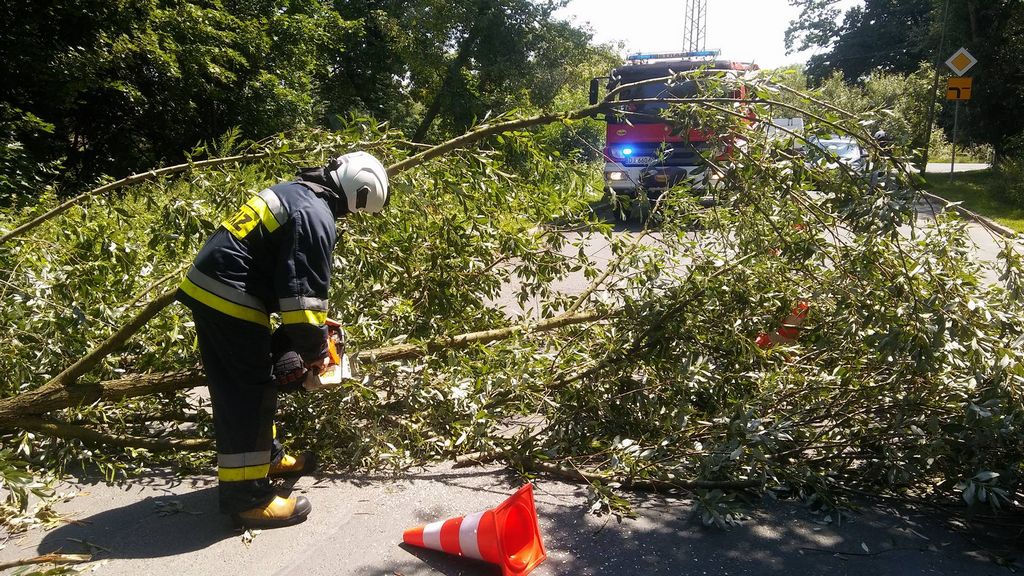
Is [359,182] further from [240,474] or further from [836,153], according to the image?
[836,153]

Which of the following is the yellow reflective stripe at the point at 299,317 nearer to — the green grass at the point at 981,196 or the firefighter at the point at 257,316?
the firefighter at the point at 257,316

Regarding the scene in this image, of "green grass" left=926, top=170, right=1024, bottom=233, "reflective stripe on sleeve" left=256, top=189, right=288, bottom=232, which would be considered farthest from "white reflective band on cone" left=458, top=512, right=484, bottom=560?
"green grass" left=926, top=170, right=1024, bottom=233

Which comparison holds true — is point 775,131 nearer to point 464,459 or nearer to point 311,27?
point 464,459

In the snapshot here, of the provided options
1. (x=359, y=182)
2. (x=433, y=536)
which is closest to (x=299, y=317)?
(x=359, y=182)

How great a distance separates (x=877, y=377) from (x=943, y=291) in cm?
55

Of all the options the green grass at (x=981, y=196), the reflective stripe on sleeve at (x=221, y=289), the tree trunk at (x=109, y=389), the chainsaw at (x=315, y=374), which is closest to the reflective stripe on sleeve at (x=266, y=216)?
the reflective stripe on sleeve at (x=221, y=289)

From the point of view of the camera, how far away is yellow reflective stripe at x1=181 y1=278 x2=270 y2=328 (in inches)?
125

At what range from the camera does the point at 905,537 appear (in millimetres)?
3232

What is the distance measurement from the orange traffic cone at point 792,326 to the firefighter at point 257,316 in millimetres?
2471

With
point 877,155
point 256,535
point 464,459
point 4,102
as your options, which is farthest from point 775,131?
point 4,102

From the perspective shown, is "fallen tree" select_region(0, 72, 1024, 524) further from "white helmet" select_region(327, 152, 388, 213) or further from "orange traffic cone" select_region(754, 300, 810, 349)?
"white helmet" select_region(327, 152, 388, 213)

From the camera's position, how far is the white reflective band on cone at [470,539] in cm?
296

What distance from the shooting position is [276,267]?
3.16 meters

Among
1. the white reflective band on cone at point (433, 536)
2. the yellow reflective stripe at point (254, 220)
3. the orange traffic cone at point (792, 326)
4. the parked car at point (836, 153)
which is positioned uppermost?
the parked car at point (836, 153)
